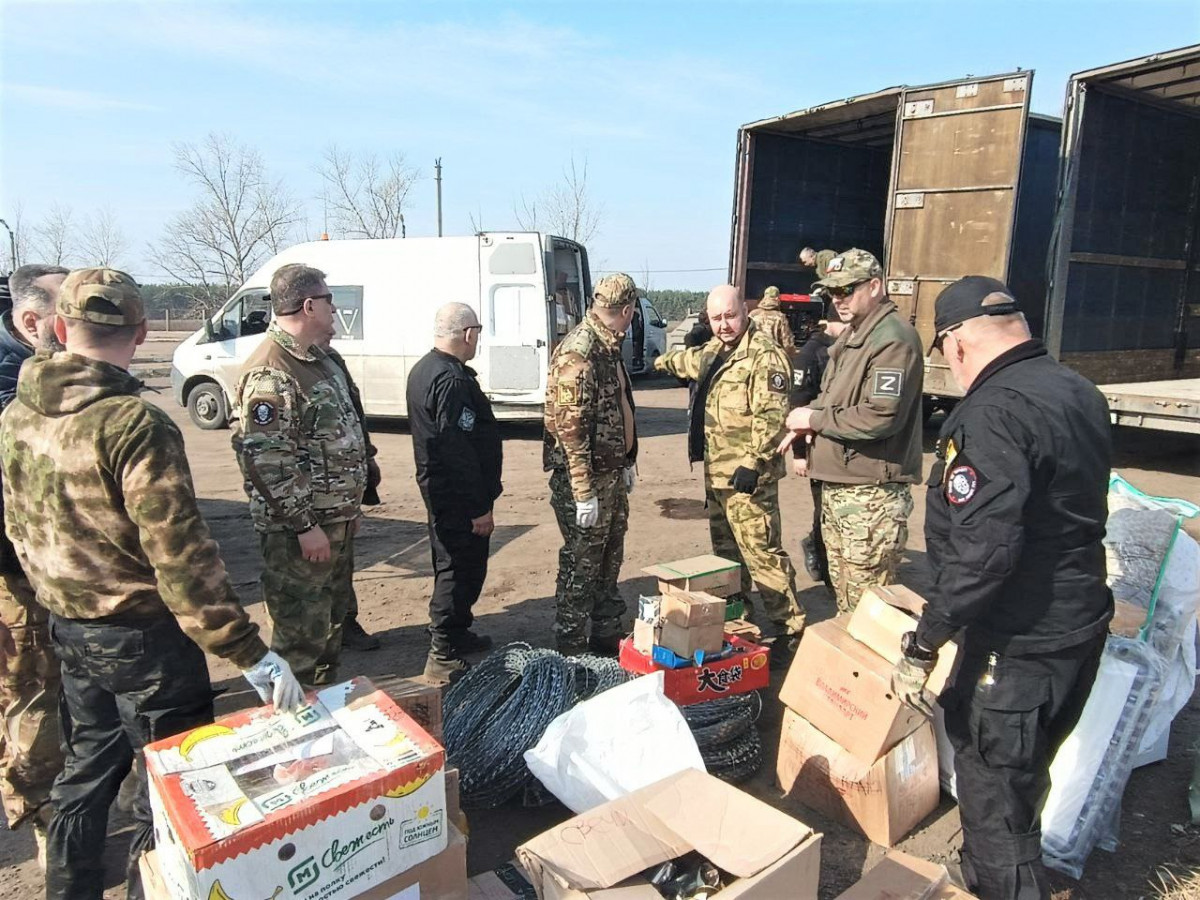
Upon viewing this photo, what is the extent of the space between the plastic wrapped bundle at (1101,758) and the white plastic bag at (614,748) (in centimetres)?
121

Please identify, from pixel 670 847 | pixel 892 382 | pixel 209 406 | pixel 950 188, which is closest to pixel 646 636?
pixel 670 847

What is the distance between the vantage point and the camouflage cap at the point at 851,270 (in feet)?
11.6

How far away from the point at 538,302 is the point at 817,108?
12.5ft

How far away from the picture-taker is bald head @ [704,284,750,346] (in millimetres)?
4039

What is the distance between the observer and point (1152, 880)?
8.32 ft

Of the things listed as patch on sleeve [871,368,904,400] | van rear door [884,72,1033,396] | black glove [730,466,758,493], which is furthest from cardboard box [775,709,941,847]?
van rear door [884,72,1033,396]

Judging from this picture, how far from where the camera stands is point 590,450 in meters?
3.79

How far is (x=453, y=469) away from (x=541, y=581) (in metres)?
1.70

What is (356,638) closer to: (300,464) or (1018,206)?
(300,464)

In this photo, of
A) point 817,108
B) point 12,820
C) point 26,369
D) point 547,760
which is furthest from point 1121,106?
point 12,820

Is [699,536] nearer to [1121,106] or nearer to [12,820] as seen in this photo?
[12,820]

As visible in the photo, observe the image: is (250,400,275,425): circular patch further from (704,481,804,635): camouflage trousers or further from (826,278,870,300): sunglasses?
(826,278,870,300): sunglasses

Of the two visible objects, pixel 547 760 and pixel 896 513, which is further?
pixel 896 513

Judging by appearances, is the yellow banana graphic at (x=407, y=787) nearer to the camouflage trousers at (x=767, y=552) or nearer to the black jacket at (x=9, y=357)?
the black jacket at (x=9, y=357)
